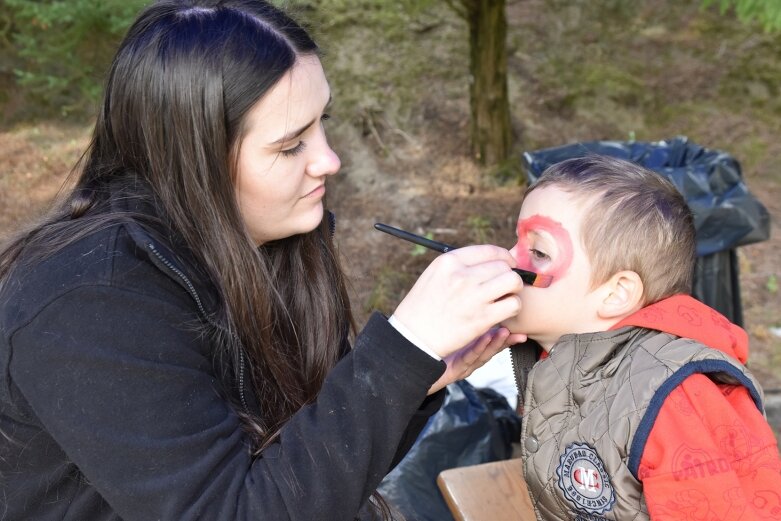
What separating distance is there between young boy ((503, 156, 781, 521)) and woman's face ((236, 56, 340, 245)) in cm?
52

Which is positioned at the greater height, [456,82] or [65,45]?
[65,45]

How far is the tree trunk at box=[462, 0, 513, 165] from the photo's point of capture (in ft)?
15.1

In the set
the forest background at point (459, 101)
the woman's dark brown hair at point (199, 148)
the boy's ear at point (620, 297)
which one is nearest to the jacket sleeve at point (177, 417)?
the woman's dark brown hair at point (199, 148)

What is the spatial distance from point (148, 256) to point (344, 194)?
3782mm

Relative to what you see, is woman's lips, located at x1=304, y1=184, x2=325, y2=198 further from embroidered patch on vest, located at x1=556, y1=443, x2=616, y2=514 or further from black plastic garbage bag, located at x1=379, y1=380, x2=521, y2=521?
black plastic garbage bag, located at x1=379, y1=380, x2=521, y2=521

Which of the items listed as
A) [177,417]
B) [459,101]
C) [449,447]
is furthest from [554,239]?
[459,101]

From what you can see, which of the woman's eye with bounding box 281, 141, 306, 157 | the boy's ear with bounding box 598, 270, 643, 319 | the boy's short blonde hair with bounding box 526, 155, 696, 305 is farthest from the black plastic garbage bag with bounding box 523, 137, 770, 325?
the woman's eye with bounding box 281, 141, 306, 157

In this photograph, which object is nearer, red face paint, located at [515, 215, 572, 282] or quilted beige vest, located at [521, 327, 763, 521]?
quilted beige vest, located at [521, 327, 763, 521]

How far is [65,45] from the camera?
5398 millimetres

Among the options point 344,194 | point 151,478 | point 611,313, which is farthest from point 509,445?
point 344,194

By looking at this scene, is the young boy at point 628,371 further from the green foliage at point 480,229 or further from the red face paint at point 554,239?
the green foliage at point 480,229

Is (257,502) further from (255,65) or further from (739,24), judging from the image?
(739,24)

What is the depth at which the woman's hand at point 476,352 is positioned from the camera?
1599mm

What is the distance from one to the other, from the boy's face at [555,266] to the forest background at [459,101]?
2567 millimetres
